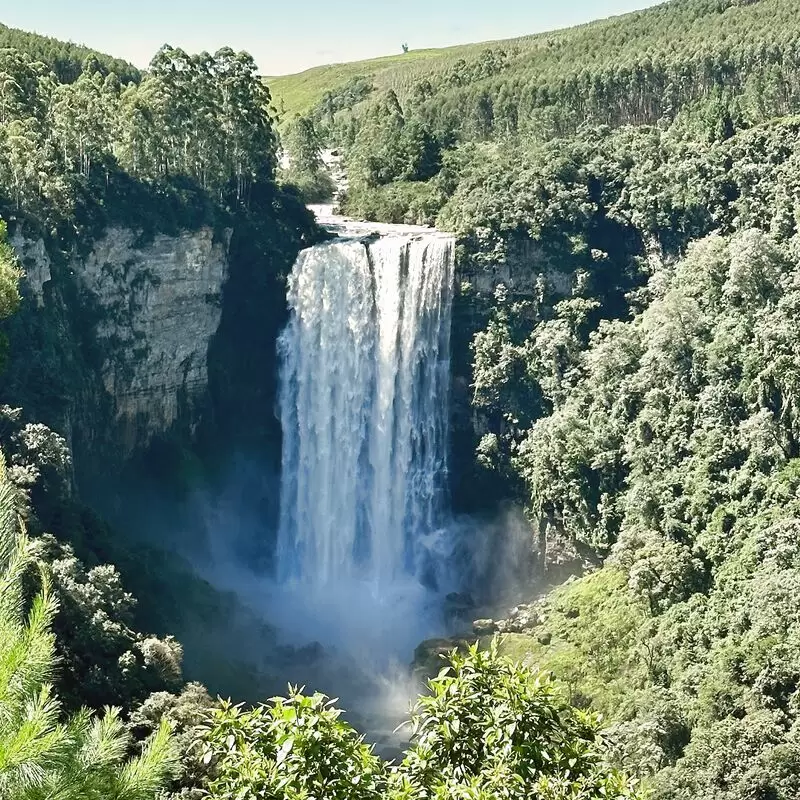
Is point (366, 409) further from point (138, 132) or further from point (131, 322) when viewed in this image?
point (138, 132)

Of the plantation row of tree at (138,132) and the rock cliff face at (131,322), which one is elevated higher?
the plantation row of tree at (138,132)

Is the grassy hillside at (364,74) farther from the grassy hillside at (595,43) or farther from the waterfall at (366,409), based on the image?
the waterfall at (366,409)

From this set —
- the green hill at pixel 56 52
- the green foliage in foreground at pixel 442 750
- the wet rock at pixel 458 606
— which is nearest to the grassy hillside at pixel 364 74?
the green hill at pixel 56 52

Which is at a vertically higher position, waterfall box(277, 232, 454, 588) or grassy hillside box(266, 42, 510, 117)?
grassy hillside box(266, 42, 510, 117)

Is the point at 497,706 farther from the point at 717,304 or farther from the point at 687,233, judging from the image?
the point at 687,233

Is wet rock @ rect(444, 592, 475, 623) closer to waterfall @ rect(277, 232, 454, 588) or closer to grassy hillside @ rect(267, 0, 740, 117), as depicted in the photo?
waterfall @ rect(277, 232, 454, 588)

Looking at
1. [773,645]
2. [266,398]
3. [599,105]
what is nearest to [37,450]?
[266,398]

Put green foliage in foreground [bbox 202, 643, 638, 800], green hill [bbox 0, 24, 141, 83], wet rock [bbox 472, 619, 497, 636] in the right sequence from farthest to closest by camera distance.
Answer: green hill [bbox 0, 24, 141, 83] < wet rock [bbox 472, 619, 497, 636] < green foliage in foreground [bbox 202, 643, 638, 800]

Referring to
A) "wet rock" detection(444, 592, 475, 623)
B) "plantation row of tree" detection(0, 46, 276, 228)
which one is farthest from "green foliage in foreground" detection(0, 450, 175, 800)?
"plantation row of tree" detection(0, 46, 276, 228)
